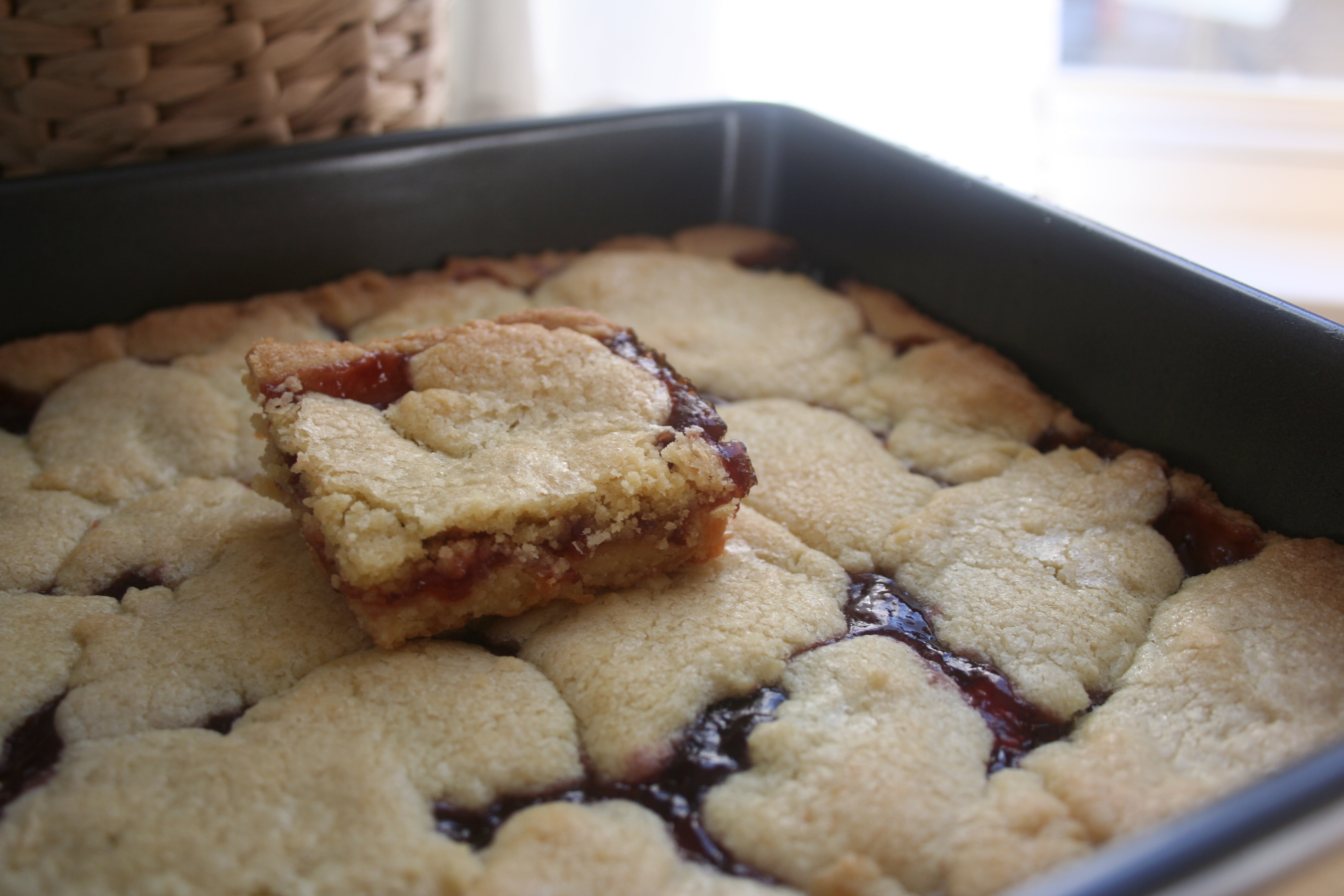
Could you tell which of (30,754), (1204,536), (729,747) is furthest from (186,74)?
(1204,536)

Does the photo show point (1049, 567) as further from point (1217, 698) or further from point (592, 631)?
point (592, 631)

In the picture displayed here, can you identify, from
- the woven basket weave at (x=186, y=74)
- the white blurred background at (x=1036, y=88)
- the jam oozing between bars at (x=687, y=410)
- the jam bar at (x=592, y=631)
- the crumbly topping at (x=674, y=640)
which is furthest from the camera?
the white blurred background at (x=1036, y=88)

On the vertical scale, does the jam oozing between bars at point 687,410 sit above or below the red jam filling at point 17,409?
above

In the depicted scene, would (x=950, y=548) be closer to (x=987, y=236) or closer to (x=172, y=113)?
(x=987, y=236)

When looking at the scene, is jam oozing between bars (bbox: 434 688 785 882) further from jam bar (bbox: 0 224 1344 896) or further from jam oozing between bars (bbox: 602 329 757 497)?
jam oozing between bars (bbox: 602 329 757 497)

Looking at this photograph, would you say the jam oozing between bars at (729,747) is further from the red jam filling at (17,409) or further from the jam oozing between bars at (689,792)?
the red jam filling at (17,409)

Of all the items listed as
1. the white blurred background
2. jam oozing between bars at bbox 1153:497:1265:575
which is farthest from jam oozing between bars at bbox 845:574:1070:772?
the white blurred background

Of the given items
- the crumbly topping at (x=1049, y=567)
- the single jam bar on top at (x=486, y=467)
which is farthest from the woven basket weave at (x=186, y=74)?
the crumbly topping at (x=1049, y=567)
